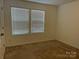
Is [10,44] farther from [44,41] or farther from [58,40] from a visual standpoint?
[58,40]

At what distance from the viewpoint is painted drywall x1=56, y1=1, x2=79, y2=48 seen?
170 inches

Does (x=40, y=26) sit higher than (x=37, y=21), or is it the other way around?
(x=37, y=21)

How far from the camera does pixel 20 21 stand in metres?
4.69

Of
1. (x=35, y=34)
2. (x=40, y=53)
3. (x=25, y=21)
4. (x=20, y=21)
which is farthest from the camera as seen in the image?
(x=35, y=34)

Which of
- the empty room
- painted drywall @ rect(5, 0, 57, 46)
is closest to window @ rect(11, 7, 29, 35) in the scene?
the empty room

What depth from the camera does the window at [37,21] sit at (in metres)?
5.00

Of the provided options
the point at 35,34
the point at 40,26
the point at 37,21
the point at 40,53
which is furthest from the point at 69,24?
the point at 40,53

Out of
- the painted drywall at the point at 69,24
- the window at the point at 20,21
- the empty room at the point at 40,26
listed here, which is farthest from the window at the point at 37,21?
the painted drywall at the point at 69,24

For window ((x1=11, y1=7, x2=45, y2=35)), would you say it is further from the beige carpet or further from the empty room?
the beige carpet

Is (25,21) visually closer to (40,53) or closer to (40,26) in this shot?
(40,26)

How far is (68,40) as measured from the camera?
485cm

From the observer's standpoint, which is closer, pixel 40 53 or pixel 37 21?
pixel 40 53

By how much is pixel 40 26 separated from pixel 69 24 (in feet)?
5.12

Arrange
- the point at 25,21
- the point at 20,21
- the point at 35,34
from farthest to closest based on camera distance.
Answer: the point at 35,34
the point at 25,21
the point at 20,21
